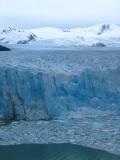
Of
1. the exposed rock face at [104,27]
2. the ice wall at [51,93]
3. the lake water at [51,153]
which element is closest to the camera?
the lake water at [51,153]

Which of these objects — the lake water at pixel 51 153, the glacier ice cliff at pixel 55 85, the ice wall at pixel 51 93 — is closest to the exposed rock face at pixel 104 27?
the glacier ice cliff at pixel 55 85

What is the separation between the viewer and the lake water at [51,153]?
9000 millimetres

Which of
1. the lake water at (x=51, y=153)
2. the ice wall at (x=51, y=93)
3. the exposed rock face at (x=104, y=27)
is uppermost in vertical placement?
the ice wall at (x=51, y=93)

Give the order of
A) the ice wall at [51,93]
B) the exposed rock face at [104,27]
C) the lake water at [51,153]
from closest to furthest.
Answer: the lake water at [51,153]
the ice wall at [51,93]
the exposed rock face at [104,27]

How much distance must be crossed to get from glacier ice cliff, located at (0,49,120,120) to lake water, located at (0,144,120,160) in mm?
2443

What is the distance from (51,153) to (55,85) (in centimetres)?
390

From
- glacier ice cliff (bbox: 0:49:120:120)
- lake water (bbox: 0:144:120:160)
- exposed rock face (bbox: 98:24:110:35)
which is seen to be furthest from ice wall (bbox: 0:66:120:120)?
exposed rock face (bbox: 98:24:110:35)

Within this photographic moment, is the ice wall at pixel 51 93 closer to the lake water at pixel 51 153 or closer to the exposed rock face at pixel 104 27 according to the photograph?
the lake water at pixel 51 153

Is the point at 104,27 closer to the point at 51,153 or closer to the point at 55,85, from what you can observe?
the point at 55,85

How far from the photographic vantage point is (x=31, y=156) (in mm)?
9094

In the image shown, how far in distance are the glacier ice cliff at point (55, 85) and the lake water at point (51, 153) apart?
8.01 feet

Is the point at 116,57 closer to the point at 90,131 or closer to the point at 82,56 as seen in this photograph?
the point at 82,56

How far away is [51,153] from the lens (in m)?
9.31

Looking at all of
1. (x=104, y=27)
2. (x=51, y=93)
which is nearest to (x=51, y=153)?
(x=51, y=93)
